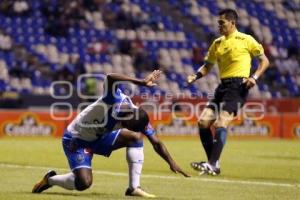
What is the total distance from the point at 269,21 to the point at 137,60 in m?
7.14

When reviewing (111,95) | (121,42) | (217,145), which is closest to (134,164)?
(111,95)

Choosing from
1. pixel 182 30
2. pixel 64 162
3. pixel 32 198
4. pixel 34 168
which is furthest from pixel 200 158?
pixel 182 30

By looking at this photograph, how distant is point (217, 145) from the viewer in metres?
13.3

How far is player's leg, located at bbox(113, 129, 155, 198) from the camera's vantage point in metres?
9.95

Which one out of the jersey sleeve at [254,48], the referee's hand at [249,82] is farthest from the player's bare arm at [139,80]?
the jersey sleeve at [254,48]

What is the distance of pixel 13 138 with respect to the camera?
2472 cm

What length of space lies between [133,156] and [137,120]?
44cm

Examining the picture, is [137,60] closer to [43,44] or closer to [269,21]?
[43,44]

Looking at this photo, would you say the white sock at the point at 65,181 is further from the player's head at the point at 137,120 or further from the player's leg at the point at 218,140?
the player's leg at the point at 218,140

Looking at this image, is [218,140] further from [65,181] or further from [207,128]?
[65,181]

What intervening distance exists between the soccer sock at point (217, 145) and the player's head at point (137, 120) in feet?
11.0

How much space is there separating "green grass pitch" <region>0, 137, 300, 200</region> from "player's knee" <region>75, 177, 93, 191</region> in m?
0.15

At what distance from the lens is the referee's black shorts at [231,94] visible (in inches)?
539

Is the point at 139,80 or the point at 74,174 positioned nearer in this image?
the point at 139,80
